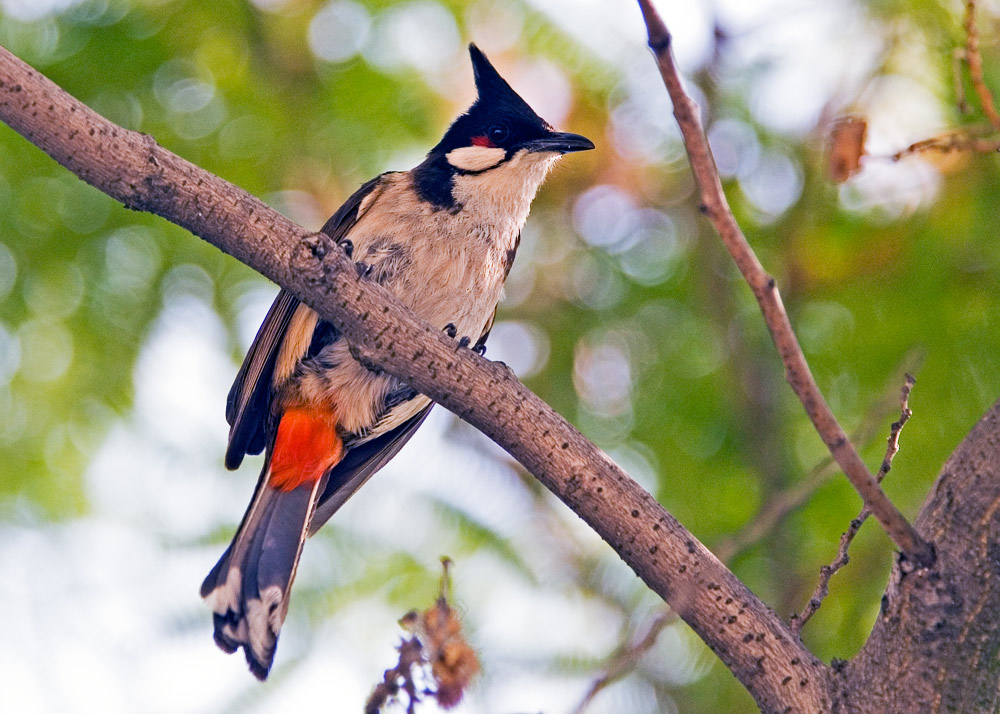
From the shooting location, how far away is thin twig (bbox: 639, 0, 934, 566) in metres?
1.31

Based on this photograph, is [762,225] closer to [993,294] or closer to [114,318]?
[993,294]

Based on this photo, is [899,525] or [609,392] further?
[609,392]

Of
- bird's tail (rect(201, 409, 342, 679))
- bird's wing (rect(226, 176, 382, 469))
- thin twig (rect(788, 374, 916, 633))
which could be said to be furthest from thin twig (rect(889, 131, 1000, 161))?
bird's tail (rect(201, 409, 342, 679))

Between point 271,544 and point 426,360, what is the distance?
907mm

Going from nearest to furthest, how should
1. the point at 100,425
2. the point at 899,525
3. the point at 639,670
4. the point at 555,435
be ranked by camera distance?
the point at 899,525 → the point at 555,435 → the point at 639,670 → the point at 100,425

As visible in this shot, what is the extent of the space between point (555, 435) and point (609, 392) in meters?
1.71

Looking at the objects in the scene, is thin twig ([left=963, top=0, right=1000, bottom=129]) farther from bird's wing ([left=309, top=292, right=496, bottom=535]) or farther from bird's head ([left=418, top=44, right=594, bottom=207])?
bird's wing ([left=309, top=292, right=496, bottom=535])

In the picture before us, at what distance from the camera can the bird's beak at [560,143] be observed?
9.52ft

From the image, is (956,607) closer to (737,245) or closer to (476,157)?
(737,245)

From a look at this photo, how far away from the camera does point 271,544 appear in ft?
8.59

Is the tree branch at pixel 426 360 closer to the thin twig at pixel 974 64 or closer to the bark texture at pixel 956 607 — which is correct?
the bark texture at pixel 956 607

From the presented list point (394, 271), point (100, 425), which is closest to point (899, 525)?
point (394, 271)

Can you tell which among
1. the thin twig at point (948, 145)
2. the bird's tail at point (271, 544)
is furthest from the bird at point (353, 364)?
the thin twig at point (948, 145)

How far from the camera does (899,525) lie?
1528mm
